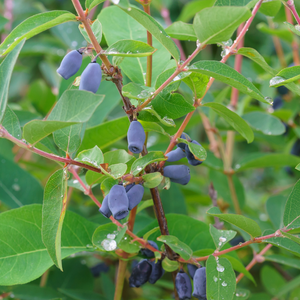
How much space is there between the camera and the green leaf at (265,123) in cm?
115

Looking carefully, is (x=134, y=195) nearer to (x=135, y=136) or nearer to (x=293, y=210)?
(x=135, y=136)

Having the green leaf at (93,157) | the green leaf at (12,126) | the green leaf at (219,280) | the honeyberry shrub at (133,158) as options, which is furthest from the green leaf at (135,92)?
the green leaf at (219,280)

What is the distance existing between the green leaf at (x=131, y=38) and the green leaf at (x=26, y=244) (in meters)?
0.39

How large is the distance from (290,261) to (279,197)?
0.86 feet

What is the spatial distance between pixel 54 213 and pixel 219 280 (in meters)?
0.33

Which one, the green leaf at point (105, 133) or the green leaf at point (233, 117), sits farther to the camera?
the green leaf at point (105, 133)

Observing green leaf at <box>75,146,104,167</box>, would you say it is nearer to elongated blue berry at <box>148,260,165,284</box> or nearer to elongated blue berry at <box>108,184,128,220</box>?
elongated blue berry at <box>108,184,128,220</box>

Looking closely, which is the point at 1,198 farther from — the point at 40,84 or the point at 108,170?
the point at 40,84

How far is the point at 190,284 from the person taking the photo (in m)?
0.71

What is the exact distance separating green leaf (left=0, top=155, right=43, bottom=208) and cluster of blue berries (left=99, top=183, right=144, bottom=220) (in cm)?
55

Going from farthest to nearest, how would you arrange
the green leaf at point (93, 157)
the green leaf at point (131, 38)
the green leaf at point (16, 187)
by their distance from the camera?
the green leaf at point (16, 187)
the green leaf at point (131, 38)
the green leaf at point (93, 157)

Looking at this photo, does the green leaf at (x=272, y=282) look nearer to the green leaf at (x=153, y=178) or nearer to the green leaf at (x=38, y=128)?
the green leaf at (x=153, y=178)

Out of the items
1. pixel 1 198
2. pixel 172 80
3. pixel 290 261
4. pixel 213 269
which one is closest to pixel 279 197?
pixel 290 261

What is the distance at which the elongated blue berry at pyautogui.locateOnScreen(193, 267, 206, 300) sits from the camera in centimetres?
67
